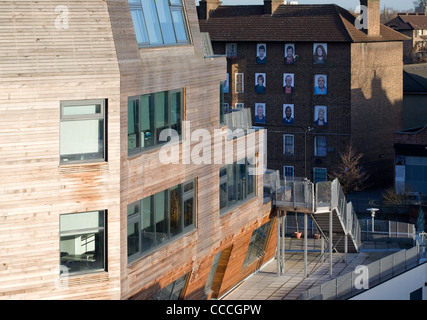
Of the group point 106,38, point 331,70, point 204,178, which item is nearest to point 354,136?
point 331,70

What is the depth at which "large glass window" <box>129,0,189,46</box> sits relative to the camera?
80.2 feet

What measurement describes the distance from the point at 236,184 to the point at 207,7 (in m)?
47.2

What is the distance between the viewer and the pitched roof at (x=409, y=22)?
132 metres

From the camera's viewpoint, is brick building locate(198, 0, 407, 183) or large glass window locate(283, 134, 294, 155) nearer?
brick building locate(198, 0, 407, 183)

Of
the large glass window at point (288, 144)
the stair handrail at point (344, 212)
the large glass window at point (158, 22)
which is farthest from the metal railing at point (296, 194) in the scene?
the large glass window at point (288, 144)

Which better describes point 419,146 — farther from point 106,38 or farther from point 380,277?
point 106,38

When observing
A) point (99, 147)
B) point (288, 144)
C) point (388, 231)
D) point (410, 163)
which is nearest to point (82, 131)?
point (99, 147)

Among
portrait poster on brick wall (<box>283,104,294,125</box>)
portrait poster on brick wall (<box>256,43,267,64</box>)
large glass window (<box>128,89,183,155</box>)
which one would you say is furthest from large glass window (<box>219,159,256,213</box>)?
portrait poster on brick wall (<box>256,43,267,64</box>)

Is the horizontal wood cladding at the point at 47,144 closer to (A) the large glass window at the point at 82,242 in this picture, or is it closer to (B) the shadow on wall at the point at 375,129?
(A) the large glass window at the point at 82,242

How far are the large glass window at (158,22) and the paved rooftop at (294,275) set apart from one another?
423 inches

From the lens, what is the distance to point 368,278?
105ft

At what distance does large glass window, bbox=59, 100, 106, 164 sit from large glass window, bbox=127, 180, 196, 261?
6.60ft

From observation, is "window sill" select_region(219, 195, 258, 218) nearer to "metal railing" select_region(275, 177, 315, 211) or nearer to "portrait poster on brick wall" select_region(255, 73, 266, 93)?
"metal railing" select_region(275, 177, 315, 211)

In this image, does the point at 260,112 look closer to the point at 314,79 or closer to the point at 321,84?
the point at 314,79
